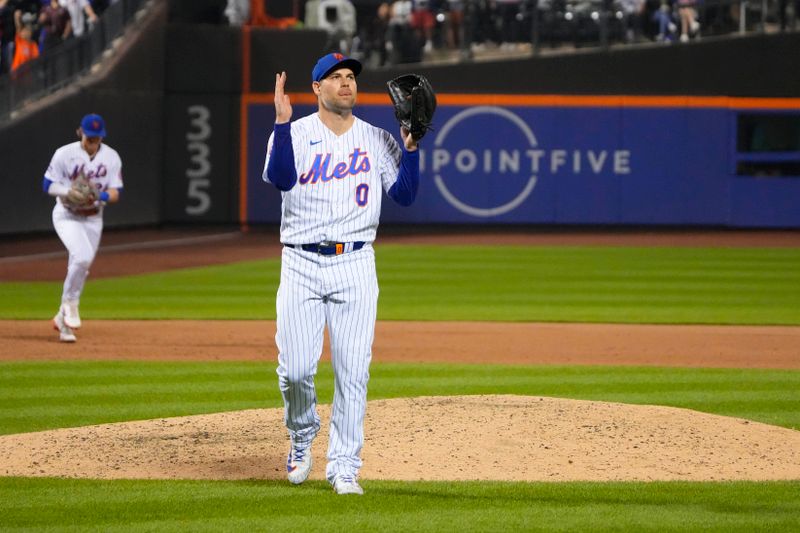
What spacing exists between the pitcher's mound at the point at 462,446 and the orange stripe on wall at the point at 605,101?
16.6 metres

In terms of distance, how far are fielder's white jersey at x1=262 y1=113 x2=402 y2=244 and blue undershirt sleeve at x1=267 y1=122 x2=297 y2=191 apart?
0.10 meters

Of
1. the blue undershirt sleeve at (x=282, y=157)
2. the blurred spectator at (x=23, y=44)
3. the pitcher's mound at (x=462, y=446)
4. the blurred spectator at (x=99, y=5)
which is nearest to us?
the blue undershirt sleeve at (x=282, y=157)

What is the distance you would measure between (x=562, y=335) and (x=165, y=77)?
14097mm

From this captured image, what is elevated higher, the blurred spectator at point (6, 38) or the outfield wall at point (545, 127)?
the blurred spectator at point (6, 38)

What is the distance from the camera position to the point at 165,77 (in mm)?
24641

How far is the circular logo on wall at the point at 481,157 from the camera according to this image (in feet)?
80.3

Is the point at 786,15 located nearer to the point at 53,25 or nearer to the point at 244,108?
the point at 244,108

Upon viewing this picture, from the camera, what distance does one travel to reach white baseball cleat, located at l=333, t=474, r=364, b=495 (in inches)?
234

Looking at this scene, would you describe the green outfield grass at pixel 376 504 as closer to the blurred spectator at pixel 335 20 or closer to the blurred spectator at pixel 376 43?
the blurred spectator at pixel 335 20

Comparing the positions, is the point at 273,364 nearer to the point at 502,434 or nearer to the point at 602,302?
the point at 502,434

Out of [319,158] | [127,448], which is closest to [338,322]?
[319,158]

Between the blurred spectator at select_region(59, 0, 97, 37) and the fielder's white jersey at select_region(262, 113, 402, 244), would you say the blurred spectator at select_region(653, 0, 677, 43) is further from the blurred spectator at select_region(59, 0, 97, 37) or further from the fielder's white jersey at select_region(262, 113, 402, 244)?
the fielder's white jersey at select_region(262, 113, 402, 244)

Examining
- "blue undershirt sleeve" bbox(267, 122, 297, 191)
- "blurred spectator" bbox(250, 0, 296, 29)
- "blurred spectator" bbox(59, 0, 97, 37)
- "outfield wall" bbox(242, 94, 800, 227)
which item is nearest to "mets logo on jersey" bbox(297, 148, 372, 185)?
"blue undershirt sleeve" bbox(267, 122, 297, 191)

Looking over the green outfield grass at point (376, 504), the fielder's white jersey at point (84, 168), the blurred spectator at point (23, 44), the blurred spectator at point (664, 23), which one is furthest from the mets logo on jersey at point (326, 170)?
the blurred spectator at point (664, 23)
